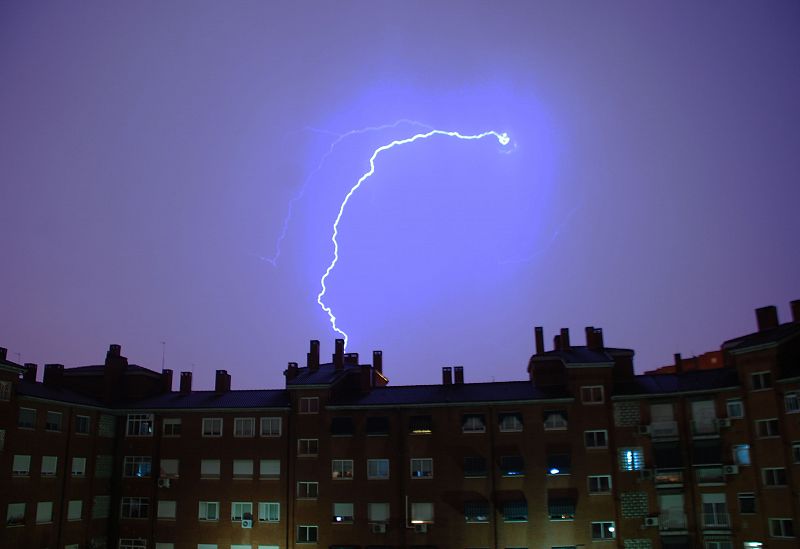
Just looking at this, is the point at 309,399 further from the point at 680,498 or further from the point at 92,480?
the point at 680,498

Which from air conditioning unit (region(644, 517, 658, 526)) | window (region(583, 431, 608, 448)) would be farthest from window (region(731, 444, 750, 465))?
window (region(583, 431, 608, 448))

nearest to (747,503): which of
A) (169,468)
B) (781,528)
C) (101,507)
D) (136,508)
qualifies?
(781,528)

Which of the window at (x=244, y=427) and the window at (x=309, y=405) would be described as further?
the window at (x=244, y=427)

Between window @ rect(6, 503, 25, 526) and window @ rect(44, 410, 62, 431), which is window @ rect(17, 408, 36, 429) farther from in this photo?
window @ rect(6, 503, 25, 526)

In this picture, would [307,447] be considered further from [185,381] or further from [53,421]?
[53,421]

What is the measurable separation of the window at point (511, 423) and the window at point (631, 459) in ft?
25.2

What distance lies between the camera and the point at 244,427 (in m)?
61.0

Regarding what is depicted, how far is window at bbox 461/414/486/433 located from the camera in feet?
187

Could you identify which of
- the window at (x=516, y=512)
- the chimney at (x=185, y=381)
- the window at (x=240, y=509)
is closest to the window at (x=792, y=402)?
the window at (x=516, y=512)

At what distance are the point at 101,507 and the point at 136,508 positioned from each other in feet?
9.07

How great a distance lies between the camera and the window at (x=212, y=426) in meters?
61.4

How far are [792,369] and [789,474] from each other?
22.4 feet

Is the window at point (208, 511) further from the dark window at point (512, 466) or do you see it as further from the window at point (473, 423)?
the dark window at point (512, 466)

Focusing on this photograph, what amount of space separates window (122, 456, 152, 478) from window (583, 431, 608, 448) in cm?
3589
